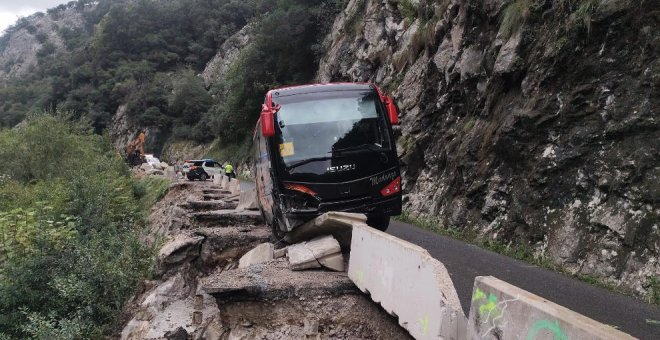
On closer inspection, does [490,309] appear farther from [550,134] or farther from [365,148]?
[550,134]

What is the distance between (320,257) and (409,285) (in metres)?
2.70

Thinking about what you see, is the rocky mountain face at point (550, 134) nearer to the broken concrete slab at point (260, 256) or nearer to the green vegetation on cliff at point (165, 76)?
the broken concrete slab at point (260, 256)

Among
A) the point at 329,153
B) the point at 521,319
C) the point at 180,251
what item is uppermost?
the point at 329,153

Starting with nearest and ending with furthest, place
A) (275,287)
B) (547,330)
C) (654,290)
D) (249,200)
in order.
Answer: (547,330)
(275,287)
(654,290)
(249,200)

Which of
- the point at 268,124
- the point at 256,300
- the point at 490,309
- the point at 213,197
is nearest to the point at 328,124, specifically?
the point at 268,124

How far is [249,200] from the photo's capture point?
616 inches

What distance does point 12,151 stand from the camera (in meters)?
27.7

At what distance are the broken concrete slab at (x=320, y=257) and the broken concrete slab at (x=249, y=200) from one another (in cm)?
715

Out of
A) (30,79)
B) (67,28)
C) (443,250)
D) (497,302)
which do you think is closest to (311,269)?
(443,250)

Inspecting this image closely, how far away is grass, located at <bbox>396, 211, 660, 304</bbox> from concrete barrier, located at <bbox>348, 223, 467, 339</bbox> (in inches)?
149

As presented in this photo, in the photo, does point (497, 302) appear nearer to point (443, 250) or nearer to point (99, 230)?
point (443, 250)

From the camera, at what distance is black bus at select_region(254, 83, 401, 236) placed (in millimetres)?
9008

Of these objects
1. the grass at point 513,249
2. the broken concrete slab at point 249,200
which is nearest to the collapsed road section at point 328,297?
the grass at point 513,249

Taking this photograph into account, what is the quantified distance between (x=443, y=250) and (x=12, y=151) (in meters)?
26.0
